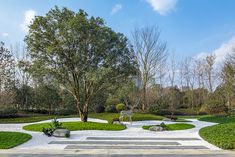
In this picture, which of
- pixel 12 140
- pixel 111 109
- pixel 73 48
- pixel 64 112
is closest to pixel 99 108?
pixel 111 109

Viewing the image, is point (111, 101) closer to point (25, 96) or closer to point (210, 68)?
point (25, 96)

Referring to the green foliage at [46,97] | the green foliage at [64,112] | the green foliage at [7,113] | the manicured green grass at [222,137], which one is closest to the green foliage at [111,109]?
the green foliage at [64,112]

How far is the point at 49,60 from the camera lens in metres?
15.4

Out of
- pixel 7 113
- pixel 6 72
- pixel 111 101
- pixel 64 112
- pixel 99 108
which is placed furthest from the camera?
pixel 99 108

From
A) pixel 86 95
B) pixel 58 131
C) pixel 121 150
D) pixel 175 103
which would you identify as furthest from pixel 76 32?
pixel 175 103

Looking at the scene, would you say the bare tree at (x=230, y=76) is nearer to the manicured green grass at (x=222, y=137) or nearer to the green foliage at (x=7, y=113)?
the manicured green grass at (x=222, y=137)

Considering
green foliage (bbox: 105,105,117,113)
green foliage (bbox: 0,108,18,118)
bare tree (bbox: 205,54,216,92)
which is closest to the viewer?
green foliage (bbox: 0,108,18,118)

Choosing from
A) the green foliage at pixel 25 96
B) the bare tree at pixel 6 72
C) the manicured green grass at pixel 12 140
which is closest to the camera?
the manicured green grass at pixel 12 140

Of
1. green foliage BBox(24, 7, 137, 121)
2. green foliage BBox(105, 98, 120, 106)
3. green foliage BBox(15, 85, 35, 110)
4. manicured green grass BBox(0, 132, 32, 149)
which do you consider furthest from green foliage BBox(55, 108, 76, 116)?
manicured green grass BBox(0, 132, 32, 149)

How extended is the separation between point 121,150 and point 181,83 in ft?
101

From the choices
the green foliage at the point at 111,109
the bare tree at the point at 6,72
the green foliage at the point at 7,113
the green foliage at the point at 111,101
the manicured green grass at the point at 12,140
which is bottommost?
the manicured green grass at the point at 12,140

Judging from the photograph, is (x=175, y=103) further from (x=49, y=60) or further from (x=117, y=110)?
(x=49, y=60)

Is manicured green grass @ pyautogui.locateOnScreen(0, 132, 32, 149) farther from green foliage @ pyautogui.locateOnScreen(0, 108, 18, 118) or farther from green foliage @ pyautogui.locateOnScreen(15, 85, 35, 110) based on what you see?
green foliage @ pyautogui.locateOnScreen(15, 85, 35, 110)

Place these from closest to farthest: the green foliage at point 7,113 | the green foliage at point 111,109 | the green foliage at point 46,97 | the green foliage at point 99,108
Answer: the green foliage at point 7,113 < the green foliage at point 111,109 < the green foliage at point 99,108 < the green foliage at point 46,97
